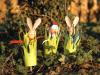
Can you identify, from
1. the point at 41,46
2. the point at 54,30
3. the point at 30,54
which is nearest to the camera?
the point at 30,54

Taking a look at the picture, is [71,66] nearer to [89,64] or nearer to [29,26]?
[89,64]

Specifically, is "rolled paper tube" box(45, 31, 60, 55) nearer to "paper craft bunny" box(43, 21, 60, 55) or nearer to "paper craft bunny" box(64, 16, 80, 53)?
"paper craft bunny" box(43, 21, 60, 55)

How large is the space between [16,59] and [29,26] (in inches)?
29.2

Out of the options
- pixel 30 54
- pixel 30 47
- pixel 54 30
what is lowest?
pixel 30 54

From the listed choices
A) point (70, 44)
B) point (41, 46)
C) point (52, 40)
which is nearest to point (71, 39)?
point (70, 44)

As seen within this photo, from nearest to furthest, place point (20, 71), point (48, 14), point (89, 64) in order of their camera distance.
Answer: point (20, 71) < point (89, 64) < point (48, 14)

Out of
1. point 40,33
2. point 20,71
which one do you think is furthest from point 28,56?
point 40,33

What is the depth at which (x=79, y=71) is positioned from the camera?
5438 millimetres

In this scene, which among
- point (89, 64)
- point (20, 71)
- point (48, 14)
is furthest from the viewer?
point (48, 14)

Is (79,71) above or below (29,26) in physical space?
below

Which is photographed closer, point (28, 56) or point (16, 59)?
point (28, 56)

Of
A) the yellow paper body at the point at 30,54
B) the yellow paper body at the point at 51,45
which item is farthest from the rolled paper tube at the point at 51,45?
the yellow paper body at the point at 30,54

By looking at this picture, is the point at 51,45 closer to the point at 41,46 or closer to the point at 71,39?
the point at 71,39

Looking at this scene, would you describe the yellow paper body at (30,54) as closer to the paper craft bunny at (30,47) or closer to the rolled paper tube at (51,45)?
the paper craft bunny at (30,47)
